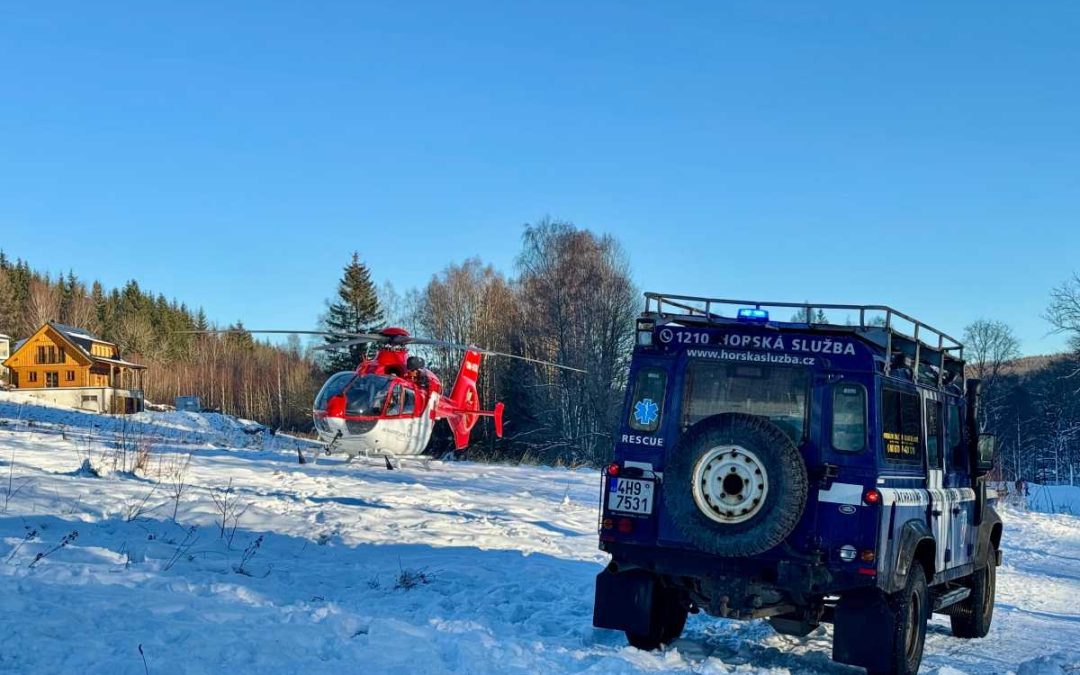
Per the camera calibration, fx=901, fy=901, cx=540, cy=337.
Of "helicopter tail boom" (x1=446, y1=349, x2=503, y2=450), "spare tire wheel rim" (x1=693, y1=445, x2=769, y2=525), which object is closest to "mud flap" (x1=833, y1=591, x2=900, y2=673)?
"spare tire wheel rim" (x1=693, y1=445, x2=769, y2=525)

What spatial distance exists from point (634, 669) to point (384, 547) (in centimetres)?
540

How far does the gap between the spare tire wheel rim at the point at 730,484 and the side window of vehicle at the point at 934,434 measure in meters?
2.23

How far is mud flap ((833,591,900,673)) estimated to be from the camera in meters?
6.36

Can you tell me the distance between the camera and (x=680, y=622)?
25.2ft

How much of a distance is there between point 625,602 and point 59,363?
71.3 metres

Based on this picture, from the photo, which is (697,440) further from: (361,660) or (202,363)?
(202,363)

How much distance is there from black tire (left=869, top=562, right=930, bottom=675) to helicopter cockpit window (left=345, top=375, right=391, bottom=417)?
50.3 ft

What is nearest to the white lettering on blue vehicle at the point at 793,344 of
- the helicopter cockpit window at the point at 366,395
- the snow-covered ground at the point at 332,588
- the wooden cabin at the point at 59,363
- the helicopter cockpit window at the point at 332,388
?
the snow-covered ground at the point at 332,588

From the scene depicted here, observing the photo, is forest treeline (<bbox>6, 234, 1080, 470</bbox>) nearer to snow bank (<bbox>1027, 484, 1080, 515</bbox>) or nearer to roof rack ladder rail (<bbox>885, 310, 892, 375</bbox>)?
snow bank (<bbox>1027, 484, 1080, 515</bbox>)

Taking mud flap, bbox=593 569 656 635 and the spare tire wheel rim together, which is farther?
mud flap, bbox=593 569 656 635

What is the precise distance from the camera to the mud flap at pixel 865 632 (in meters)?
6.36

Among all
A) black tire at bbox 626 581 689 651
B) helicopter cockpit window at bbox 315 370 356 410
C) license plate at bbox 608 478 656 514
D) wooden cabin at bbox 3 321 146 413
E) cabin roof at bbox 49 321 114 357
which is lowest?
black tire at bbox 626 581 689 651

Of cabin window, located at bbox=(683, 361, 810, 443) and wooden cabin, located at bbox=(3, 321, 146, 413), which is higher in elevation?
wooden cabin, located at bbox=(3, 321, 146, 413)

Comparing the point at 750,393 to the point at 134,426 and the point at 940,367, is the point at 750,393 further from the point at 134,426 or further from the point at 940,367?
the point at 134,426
